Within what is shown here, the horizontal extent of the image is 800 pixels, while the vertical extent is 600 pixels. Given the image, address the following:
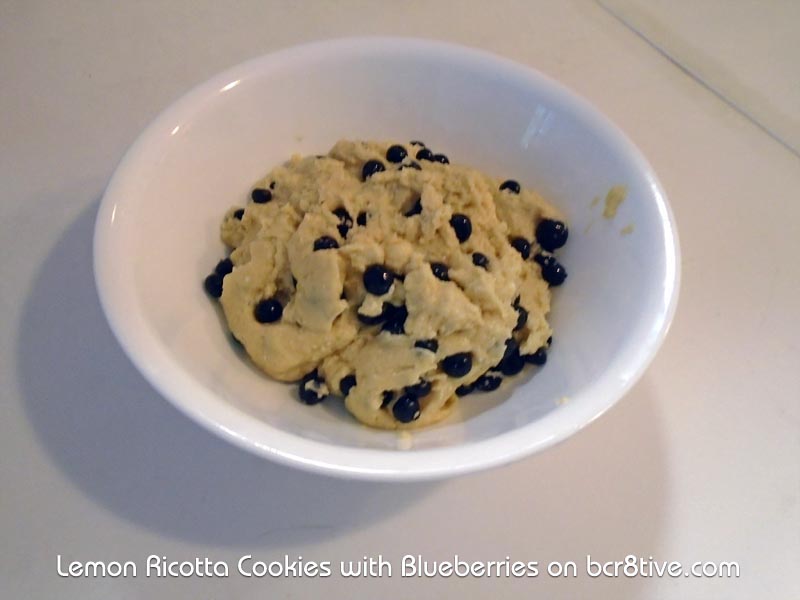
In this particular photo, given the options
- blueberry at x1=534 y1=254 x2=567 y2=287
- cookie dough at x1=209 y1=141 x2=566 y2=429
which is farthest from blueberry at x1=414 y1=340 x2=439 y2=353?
blueberry at x1=534 y1=254 x2=567 y2=287

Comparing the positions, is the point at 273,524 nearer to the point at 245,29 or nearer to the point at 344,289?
the point at 344,289

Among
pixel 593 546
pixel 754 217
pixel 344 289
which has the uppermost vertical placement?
pixel 754 217

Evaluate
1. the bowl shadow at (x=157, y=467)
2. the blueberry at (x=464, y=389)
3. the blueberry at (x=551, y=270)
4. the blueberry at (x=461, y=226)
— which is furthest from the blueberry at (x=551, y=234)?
the bowl shadow at (x=157, y=467)

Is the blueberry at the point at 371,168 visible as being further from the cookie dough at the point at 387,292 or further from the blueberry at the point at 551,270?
the blueberry at the point at 551,270

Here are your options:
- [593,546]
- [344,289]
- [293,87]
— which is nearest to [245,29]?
[293,87]

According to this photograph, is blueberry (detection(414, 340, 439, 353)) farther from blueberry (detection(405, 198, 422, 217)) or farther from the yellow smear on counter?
the yellow smear on counter

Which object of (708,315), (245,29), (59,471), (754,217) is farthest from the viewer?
(245,29)

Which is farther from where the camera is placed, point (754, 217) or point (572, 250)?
point (754, 217)
